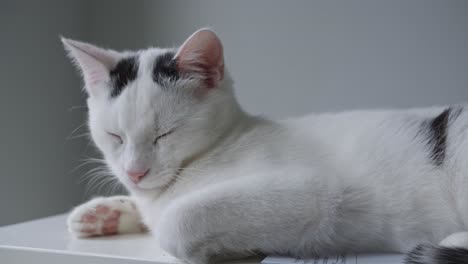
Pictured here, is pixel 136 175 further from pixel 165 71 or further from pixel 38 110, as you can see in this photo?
pixel 38 110

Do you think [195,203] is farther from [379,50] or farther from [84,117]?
[84,117]

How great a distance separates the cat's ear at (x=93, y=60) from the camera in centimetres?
109

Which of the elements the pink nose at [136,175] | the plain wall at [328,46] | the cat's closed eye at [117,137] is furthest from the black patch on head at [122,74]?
the plain wall at [328,46]

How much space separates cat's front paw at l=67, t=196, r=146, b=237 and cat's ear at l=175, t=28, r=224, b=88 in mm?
426

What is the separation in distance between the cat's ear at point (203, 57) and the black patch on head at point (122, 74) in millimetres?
130

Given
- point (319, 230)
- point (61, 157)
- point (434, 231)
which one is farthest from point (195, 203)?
point (61, 157)

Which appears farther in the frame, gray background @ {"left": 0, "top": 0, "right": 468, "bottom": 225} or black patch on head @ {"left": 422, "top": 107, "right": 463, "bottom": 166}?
gray background @ {"left": 0, "top": 0, "right": 468, "bottom": 225}

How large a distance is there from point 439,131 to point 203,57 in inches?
23.1

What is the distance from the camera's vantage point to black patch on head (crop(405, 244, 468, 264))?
727 mm

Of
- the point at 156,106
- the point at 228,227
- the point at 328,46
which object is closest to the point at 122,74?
the point at 156,106

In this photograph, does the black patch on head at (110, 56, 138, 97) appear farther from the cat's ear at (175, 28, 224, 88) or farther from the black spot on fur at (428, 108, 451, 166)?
the black spot on fur at (428, 108, 451, 166)

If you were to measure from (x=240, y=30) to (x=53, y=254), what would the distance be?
1408 mm

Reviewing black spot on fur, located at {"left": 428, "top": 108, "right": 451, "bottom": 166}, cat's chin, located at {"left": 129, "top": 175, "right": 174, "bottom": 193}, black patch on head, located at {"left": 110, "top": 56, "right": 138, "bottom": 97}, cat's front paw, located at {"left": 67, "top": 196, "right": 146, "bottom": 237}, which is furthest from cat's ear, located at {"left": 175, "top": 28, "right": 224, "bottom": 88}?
black spot on fur, located at {"left": 428, "top": 108, "right": 451, "bottom": 166}

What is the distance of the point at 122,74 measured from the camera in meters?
1.09
